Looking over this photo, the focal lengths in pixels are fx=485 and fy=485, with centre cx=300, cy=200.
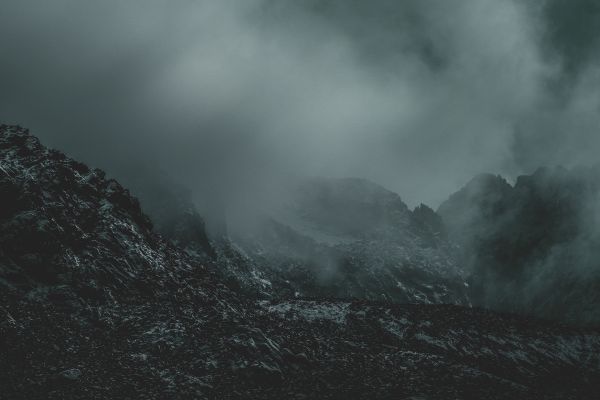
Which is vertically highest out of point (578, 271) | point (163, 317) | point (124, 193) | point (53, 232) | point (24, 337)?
point (578, 271)

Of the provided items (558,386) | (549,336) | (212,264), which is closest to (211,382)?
(558,386)

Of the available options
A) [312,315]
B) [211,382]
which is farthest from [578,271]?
[211,382]

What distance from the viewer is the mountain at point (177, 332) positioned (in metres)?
32.3

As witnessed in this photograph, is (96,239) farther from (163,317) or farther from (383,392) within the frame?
(383,392)

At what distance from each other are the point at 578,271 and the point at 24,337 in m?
198

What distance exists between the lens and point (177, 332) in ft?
129

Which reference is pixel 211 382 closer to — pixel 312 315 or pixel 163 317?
pixel 163 317

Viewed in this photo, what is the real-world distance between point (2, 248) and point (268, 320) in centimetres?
2853

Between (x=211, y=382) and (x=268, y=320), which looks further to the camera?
(x=268, y=320)

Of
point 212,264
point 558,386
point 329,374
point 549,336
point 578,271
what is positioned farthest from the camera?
point 578,271

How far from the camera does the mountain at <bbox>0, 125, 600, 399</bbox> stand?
106 feet

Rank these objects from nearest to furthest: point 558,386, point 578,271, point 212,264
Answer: point 558,386 → point 212,264 → point 578,271

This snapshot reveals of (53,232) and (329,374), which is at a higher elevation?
(53,232)

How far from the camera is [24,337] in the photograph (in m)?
33.0
